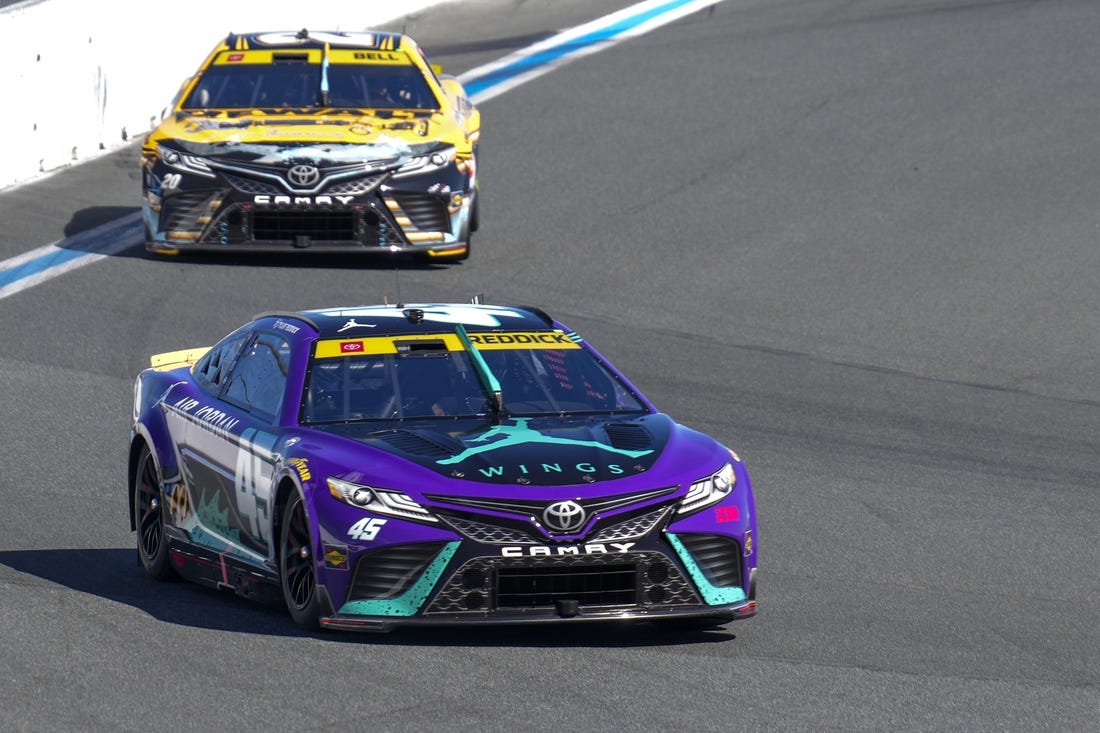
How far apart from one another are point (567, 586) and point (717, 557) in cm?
61

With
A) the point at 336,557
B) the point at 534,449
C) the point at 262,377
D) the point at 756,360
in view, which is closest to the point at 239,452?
the point at 262,377

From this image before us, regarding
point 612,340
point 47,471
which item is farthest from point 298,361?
point 612,340

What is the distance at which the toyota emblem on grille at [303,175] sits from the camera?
15531mm

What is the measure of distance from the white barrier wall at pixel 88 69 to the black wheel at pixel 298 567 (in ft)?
37.4

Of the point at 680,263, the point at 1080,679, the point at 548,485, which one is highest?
the point at 548,485

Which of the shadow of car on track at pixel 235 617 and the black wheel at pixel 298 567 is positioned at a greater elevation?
the black wheel at pixel 298 567

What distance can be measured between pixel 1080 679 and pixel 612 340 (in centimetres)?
730

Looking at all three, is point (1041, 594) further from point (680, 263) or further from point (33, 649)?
point (680, 263)

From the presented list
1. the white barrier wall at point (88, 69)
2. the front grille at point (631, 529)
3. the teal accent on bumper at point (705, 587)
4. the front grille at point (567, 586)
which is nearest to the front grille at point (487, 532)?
the front grille at point (567, 586)

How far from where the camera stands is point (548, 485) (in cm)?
754

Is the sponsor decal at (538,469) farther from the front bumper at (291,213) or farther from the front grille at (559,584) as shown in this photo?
the front bumper at (291,213)

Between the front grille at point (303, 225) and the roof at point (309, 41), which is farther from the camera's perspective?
the roof at point (309, 41)

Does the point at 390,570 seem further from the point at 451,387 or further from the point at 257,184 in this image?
the point at 257,184

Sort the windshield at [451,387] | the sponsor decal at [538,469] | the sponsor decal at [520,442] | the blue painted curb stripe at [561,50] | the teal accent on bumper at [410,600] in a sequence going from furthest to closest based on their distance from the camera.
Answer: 1. the blue painted curb stripe at [561,50]
2. the windshield at [451,387]
3. the sponsor decal at [520,442]
4. the sponsor decal at [538,469]
5. the teal accent on bumper at [410,600]
